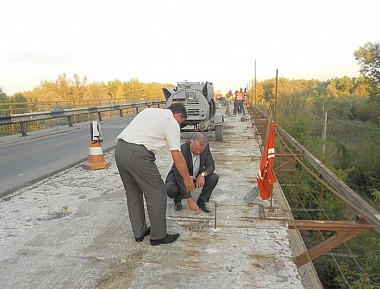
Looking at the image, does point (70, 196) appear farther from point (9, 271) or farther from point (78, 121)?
point (78, 121)

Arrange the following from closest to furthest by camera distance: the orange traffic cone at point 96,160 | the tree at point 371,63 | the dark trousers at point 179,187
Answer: the dark trousers at point 179,187 < the orange traffic cone at point 96,160 < the tree at point 371,63

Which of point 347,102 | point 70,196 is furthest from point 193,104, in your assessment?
point 347,102

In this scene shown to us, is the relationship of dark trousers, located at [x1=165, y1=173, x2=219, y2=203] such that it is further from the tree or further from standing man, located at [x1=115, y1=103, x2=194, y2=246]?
the tree

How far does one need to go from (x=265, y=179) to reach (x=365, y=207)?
52.3 inches

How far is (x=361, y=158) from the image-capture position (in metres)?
25.8

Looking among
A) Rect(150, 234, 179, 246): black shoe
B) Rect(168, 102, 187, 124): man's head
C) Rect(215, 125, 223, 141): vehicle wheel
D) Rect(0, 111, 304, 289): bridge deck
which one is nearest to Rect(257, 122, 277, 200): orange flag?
Rect(0, 111, 304, 289): bridge deck

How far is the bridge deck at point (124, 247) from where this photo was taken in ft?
9.65

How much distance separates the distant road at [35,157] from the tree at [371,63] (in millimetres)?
38366

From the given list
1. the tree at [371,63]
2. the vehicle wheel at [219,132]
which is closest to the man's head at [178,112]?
the vehicle wheel at [219,132]

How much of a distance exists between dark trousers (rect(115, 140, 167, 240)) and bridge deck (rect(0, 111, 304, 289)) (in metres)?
0.25

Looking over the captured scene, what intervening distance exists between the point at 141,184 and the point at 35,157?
6882 millimetres

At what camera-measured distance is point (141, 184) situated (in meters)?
3.51

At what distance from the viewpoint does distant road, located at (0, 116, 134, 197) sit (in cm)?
670

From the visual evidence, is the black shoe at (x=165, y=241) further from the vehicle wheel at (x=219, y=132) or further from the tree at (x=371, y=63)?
the tree at (x=371, y=63)
